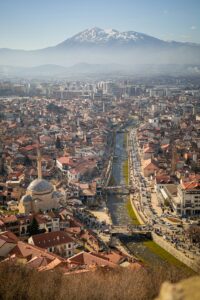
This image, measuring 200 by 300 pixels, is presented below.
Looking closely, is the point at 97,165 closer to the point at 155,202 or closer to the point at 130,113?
the point at 155,202

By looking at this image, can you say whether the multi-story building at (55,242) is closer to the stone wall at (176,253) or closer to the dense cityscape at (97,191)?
the dense cityscape at (97,191)

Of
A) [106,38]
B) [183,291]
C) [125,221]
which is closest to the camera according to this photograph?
[183,291]

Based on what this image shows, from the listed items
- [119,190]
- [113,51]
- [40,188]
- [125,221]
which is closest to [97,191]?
[119,190]

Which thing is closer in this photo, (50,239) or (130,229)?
(50,239)

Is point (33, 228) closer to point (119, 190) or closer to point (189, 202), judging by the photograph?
point (189, 202)

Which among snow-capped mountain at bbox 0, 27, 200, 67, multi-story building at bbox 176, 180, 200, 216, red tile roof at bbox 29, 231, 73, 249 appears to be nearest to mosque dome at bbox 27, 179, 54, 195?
red tile roof at bbox 29, 231, 73, 249

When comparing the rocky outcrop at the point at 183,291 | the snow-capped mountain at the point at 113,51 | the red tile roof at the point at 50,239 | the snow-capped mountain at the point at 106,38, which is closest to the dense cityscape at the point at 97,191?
the red tile roof at the point at 50,239
